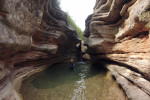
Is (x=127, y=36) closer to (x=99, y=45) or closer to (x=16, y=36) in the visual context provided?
(x=99, y=45)

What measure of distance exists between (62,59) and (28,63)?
8.30m

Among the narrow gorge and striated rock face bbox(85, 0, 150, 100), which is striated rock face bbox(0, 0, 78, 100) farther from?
striated rock face bbox(85, 0, 150, 100)

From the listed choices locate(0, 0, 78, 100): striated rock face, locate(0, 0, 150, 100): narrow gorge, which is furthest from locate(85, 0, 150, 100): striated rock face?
locate(0, 0, 78, 100): striated rock face

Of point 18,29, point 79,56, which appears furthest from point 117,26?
point 79,56

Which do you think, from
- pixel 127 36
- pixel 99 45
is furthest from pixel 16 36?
pixel 99 45

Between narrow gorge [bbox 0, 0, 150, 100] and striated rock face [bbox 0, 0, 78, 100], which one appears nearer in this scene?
striated rock face [bbox 0, 0, 78, 100]

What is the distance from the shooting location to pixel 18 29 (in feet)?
13.8

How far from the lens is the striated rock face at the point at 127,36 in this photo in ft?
13.1

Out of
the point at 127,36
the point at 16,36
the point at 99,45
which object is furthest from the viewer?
the point at 99,45

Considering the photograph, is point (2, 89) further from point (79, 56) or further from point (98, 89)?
point (79, 56)

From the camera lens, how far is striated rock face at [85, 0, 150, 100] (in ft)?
13.1

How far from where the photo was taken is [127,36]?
6.07 meters

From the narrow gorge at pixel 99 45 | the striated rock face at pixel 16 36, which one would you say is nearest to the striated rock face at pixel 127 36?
the narrow gorge at pixel 99 45

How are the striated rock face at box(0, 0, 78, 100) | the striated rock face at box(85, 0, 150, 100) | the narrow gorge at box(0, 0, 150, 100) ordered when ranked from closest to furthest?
the striated rock face at box(0, 0, 78, 100)
the narrow gorge at box(0, 0, 150, 100)
the striated rock face at box(85, 0, 150, 100)
